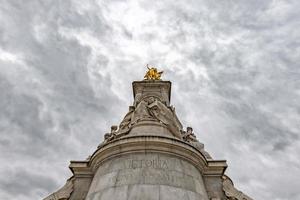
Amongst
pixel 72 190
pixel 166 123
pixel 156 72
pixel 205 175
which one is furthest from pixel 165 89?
pixel 72 190

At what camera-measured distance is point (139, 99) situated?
2080cm

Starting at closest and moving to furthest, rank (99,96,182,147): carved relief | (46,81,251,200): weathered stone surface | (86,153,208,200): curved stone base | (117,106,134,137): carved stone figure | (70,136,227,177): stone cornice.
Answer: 1. (86,153,208,200): curved stone base
2. (46,81,251,200): weathered stone surface
3. (70,136,227,177): stone cornice
4. (117,106,134,137): carved stone figure
5. (99,96,182,147): carved relief

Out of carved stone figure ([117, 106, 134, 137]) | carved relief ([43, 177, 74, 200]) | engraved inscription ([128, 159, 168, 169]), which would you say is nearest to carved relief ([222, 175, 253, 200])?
engraved inscription ([128, 159, 168, 169])

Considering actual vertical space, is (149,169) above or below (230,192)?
below

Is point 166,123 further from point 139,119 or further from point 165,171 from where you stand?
point 165,171

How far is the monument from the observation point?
11867 mm

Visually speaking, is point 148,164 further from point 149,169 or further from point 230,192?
point 230,192

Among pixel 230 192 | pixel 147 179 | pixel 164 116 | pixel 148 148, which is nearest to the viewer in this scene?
pixel 147 179

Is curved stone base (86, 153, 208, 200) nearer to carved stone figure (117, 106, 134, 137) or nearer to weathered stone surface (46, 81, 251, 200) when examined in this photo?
weathered stone surface (46, 81, 251, 200)

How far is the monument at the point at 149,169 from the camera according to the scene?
11.9 metres

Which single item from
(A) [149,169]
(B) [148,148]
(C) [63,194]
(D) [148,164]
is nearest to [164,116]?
(B) [148,148]

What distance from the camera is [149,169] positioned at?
1264cm

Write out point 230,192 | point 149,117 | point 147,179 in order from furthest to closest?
point 149,117 < point 230,192 < point 147,179

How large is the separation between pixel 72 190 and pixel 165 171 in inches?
201
